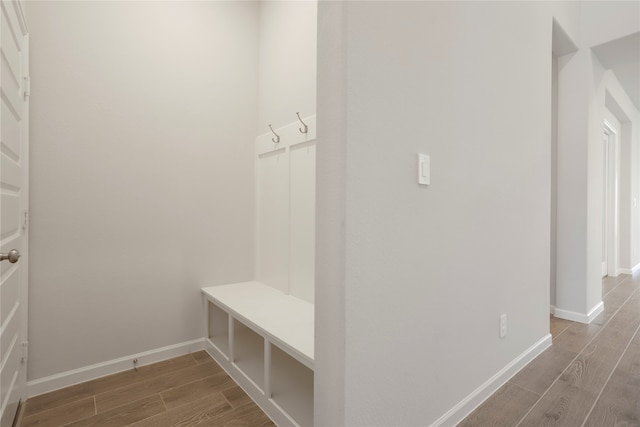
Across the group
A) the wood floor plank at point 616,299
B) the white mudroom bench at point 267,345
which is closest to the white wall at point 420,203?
the white mudroom bench at point 267,345

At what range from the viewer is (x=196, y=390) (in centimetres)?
179

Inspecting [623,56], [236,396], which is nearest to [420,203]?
[236,396]

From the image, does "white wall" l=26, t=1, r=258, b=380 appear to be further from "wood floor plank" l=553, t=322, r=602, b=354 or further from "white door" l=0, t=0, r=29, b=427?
"wood floor plank" l=553, t=322, r=602, b=354

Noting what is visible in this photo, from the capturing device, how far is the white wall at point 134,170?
70.8 inches

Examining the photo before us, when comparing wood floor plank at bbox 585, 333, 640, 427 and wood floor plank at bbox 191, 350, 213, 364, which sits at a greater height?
wood floor plank at bbox 585, 333, 640, 427

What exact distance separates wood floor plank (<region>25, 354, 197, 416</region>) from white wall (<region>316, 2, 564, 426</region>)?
1405 mm

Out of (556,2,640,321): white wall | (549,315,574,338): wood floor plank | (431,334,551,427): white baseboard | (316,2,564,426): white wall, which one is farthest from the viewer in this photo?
(556,2,640,321): white wall

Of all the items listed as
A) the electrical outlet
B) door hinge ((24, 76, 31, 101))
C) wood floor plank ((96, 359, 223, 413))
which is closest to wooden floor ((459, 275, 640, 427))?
the electrical outlet

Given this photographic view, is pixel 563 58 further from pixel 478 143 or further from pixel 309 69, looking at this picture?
pixel 309 69

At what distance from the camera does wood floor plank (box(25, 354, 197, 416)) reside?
1.68 meters

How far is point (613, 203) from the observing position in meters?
4.38

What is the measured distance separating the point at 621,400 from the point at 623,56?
9.02ft

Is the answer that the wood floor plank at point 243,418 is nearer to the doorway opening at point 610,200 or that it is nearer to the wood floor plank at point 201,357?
the wood floor plank at point 201,357

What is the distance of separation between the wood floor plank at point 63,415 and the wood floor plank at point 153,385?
1.7 inches
